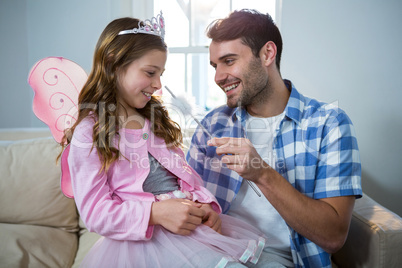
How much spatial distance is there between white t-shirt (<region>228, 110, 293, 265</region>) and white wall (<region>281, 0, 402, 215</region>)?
828 mm

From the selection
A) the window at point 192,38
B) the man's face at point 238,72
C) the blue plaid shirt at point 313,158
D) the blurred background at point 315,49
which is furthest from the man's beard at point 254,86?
the window at point 192,38

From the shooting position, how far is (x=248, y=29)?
4.45 feet

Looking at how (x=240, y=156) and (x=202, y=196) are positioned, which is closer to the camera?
(x=240, y=156)

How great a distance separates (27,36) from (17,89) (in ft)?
1.30

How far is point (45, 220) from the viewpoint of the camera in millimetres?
1499

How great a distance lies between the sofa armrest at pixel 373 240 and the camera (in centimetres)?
111

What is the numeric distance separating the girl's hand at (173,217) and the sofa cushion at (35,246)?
0.68 metres

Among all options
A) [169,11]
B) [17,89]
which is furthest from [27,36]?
[169,11]

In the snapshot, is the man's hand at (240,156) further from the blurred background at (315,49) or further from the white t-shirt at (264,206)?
the blurred background at (315,49)

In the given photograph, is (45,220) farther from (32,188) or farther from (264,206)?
(264,206)

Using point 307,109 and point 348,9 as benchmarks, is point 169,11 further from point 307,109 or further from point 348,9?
point 307,109

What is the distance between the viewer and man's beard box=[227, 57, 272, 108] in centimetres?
136

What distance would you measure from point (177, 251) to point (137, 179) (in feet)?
0.90

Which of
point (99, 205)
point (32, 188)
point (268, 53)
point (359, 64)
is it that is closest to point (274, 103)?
point (268, 53)
